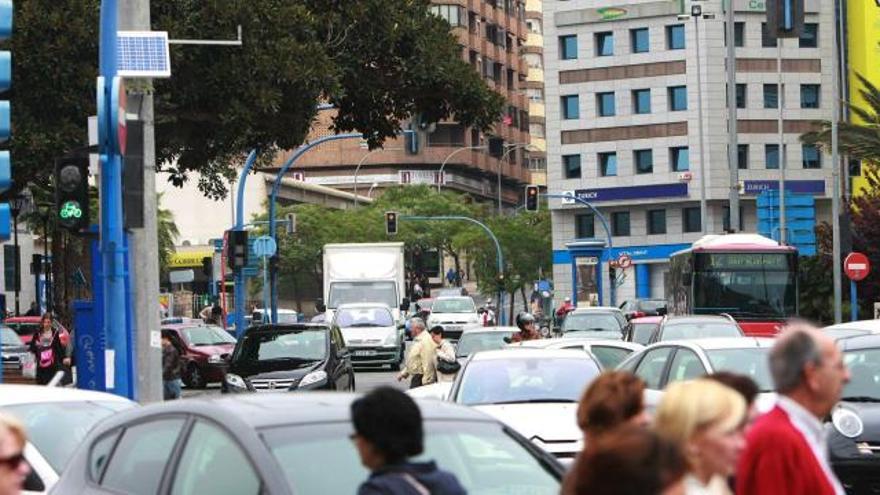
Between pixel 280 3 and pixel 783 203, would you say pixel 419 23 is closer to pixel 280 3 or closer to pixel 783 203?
pixel 280 3

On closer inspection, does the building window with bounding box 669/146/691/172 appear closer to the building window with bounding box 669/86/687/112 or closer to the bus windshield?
the building window with bounding box 669/86/687/112

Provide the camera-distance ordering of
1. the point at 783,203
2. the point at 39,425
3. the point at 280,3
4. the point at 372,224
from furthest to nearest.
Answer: the point at 372,224, the point at 783,203, the point at 280,3, the point at 39,425

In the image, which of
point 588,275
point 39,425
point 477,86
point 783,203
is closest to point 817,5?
point 588,275

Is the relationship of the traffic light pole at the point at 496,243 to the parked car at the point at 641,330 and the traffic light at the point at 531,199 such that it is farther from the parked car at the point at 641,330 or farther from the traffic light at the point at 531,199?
the parked car at the point at 641,330

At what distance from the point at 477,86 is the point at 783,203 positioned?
92.2 ft

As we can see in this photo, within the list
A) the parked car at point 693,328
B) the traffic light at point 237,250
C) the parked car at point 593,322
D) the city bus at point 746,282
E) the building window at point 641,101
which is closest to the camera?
the parked car at point 693,328

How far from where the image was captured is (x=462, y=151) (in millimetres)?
127375

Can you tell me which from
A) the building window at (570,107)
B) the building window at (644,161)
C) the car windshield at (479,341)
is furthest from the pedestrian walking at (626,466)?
the building window at (570,107)

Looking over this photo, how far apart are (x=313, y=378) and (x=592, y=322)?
483 inches

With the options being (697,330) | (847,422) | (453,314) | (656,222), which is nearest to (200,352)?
(697,330)

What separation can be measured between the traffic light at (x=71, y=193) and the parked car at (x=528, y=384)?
4360 mm

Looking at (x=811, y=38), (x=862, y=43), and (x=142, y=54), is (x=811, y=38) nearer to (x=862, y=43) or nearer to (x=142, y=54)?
(x=862, y=43)

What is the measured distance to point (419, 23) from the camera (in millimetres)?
32969

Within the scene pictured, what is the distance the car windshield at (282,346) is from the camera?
27.5 m
